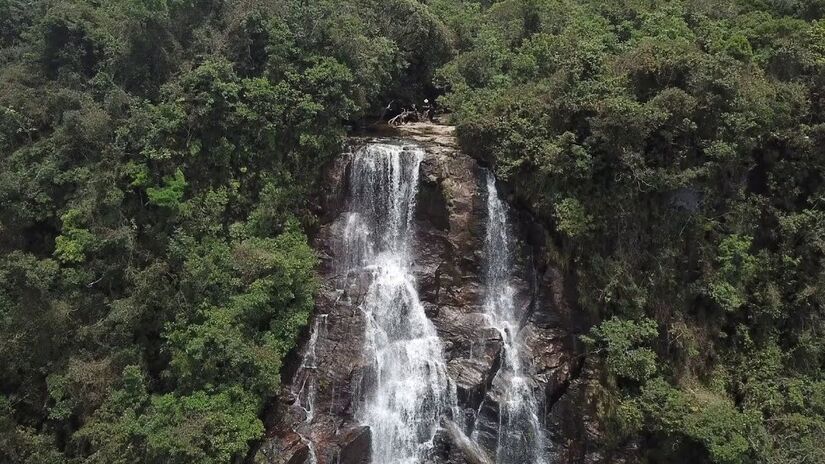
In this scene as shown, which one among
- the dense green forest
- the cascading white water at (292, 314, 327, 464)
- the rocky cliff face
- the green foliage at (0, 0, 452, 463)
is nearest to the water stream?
the cascading white water at (292, 314, 327, 464)

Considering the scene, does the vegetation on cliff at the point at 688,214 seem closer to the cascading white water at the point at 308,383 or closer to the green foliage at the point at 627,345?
the green foliage at the point at 627,345

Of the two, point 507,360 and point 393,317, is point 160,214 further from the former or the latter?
point 507,360

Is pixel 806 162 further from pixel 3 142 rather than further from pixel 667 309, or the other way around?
pixel 3 142

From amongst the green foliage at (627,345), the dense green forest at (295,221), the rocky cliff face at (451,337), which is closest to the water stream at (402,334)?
the rocky cliff face at (451,337)

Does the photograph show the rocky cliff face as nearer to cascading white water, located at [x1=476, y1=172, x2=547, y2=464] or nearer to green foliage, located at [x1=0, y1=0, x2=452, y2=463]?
cascading white water, located at [x1=476, y1=172, x2=547, y2=464]

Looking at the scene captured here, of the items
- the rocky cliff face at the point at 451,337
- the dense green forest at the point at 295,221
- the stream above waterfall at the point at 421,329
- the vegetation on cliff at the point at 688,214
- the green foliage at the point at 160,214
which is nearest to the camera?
the green foliage at the point at 160,214

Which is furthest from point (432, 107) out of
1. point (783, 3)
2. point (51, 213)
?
point (51, 213)
